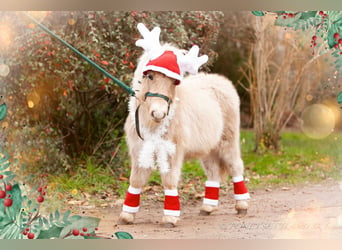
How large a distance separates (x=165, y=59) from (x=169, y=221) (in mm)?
973

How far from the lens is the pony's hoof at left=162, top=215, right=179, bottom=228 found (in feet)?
9.39

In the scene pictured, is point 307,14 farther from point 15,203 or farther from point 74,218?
point 15,203

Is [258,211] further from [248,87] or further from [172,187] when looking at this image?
[248,87]

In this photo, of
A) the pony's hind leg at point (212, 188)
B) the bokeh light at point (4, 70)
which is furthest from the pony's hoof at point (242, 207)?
the bokeh light at point (4, 70)

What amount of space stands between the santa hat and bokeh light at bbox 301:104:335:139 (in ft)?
4.38

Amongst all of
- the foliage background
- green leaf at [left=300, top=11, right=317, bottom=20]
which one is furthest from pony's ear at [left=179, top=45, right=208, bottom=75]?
green leaf at [left=300, top=11, right=317, bottom=20]

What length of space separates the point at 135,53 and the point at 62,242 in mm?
1414

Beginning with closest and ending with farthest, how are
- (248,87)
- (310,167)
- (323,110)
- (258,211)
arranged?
1. (258,211)
2. (323,110)
3. (310,167)
4. (248,87)

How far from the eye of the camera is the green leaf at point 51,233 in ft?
9.36

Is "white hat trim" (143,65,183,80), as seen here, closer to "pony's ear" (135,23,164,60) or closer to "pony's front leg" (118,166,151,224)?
"pony's ear" (135,23,164,60)

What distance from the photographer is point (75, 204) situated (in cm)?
313

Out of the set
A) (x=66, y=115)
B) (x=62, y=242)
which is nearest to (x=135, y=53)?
(x=66, y=115)

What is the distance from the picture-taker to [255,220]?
3.15 meters

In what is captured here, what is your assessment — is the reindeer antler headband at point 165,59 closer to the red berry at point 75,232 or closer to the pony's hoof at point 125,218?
the pony's hoof at point 125,218
